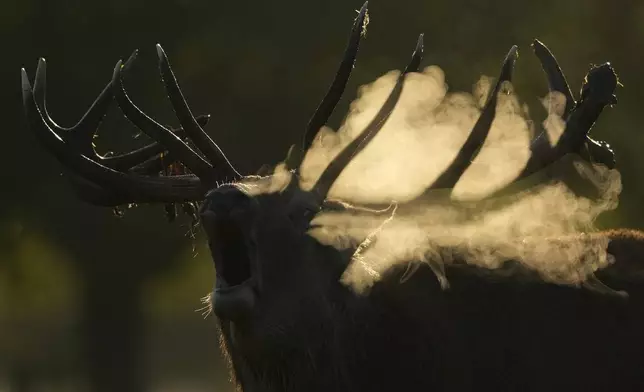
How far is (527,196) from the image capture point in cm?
393

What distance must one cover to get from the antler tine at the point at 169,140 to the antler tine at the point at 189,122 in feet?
0.12

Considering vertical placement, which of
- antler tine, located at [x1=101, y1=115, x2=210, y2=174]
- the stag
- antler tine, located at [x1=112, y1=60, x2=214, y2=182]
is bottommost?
the stag

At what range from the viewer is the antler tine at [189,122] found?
3791 mm

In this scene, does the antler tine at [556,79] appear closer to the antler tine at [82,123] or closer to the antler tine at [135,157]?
the antler tine at [135,157]

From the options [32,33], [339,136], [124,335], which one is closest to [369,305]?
[339,136]

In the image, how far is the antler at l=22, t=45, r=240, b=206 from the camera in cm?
385

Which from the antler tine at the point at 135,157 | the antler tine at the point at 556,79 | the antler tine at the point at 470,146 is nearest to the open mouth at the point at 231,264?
the antler tine at the point at 470,146

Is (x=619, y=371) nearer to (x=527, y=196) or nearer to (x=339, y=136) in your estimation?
(x=527, y=196)

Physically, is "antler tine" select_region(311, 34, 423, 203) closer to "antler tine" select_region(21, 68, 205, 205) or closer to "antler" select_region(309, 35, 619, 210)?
"antler" select_region(309, 35, 619, 210)

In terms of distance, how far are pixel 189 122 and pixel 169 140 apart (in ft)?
0.37

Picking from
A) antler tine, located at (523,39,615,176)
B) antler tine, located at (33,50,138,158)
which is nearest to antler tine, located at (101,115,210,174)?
antler tine, located at (33,50,138,158)

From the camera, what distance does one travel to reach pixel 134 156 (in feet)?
14.7

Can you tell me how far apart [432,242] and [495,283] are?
0.34m

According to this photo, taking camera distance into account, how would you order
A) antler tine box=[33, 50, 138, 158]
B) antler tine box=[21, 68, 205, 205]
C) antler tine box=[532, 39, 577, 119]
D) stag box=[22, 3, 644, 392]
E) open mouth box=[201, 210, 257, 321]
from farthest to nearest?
1. antler tine box=[33, 50, 138, 158]
2. antler tine box=[532, 39, 577, 119]
3. antler tine box=[21, 68, 205, 205]
4. stag box=[22, 3, 644, 392]
5. open mouth box=[201, 210, 257, 321]
